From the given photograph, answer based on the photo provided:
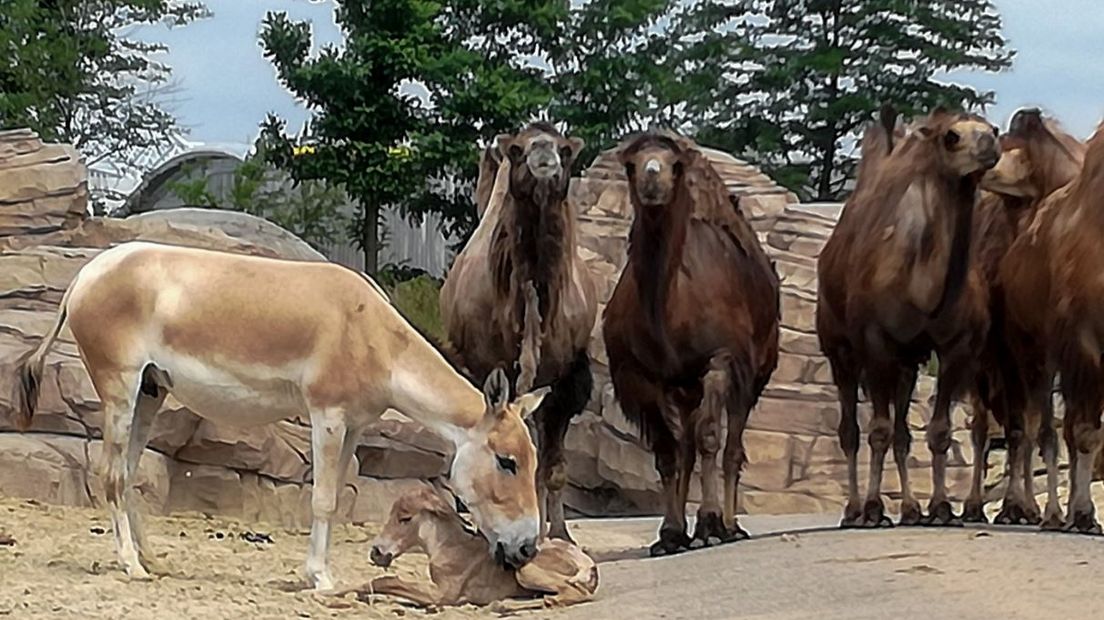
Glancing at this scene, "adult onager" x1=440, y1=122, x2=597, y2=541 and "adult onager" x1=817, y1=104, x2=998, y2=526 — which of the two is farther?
"adult onager" x1=440, y1=122, x2=597, y2=541

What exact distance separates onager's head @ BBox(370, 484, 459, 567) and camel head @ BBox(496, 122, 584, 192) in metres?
2.21

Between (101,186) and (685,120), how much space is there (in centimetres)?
937

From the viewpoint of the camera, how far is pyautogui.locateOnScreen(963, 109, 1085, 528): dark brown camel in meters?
8.72

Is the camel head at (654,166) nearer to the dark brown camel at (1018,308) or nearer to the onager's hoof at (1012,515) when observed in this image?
the dark brown camel at (1018,308)

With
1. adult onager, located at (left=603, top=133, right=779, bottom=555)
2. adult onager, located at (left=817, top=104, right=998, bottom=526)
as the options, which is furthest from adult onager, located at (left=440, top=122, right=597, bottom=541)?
Result: adult onager, located at (left=817, top=104, right=998, bottom=526)

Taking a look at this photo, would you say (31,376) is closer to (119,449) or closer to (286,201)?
(119,449)

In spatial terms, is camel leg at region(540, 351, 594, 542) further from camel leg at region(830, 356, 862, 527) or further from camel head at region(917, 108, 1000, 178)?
camel head at region(917, 108, 1000, 178)

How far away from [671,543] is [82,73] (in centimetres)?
1660

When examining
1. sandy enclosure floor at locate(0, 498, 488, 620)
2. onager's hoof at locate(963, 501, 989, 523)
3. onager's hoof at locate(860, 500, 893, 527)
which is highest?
onager's hoof at locate(860, 500, 893, 527)

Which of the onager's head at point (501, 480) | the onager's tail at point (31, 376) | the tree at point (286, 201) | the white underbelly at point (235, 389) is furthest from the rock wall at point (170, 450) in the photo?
the tree at point (286, 201)

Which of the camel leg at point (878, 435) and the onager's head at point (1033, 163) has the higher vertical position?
the onager's head at point (1033, 163)

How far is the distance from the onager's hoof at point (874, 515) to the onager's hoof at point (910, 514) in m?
0.09

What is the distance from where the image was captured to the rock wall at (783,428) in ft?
39.4

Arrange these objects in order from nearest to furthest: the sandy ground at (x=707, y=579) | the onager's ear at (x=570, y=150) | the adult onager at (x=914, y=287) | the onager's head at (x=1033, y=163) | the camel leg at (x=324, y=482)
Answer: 1. the sandy ground at (x=707, y=579)
2. the camel leg at (x=324, y=482)
3. the adult onager at (x=914, y=287)
4. the onager's ear at (x=570, y=150)
5. the onager's head at (x=1033, y=163)
